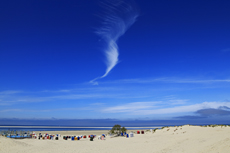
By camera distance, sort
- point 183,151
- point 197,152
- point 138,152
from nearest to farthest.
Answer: point 197,152
point 183,151
point 138,152

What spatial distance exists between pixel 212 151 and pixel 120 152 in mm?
8877

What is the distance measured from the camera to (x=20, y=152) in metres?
18.7

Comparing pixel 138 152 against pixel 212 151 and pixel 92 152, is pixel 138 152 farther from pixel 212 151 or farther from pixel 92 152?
pixel 212 151

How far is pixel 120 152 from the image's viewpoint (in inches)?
734

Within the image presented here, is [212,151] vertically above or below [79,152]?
above

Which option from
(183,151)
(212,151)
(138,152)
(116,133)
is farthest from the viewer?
(116,133)

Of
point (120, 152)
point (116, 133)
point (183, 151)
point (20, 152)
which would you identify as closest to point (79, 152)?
point (120, 152)

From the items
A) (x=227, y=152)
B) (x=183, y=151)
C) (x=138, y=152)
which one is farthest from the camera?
(x=138, y=152)

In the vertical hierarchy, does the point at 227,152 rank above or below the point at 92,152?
above

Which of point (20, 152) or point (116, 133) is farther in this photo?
point (116, 133)

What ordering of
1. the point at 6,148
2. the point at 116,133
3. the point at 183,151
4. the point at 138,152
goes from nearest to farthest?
the point at 183,151
the point at 138,152
the point at 6,148
the point at 116,133

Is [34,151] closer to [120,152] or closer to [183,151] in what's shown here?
[120,152]

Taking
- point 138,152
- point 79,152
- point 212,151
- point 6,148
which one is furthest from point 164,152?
point 6,148

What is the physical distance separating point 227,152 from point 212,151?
55.1 inches
